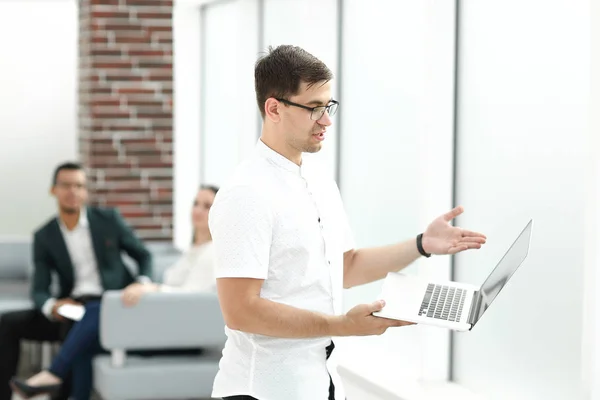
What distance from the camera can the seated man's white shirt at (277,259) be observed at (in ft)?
7.47

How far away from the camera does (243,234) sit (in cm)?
227

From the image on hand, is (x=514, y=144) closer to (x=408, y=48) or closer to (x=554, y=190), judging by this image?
(x=554, y=190)

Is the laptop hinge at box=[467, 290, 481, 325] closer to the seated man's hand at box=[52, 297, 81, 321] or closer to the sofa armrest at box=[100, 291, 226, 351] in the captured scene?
the sofa armrest at box=[100, 291, 226, 351]

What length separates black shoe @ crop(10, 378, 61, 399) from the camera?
16.6ft

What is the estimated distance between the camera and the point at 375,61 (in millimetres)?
4852

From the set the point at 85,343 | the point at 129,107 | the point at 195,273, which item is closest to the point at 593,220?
the point at 195,273

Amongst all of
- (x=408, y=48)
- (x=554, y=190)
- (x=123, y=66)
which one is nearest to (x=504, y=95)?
(x=554, y=190)

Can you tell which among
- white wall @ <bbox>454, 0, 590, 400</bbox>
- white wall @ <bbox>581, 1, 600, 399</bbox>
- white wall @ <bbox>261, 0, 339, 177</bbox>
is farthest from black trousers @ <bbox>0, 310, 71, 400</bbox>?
white wall @ <bbox>581, 1, 600, 399</bbox>

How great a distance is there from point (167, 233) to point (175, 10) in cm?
173

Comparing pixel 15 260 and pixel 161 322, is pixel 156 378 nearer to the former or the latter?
pixel 161 322

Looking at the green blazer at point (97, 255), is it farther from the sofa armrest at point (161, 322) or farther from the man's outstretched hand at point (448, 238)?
the man's outstretched hand at point (448, 238)

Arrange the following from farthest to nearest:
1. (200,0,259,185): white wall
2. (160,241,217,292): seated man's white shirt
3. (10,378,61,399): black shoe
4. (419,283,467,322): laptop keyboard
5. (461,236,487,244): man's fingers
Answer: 1. (200,0,259,185): white wall
2. (160,241,217,292): seated man's white shirt
3. (10,378,61,399): black shoe
4. (461,236,487,244): man's fingers
5. (419,283,467,322): laptop keyboard

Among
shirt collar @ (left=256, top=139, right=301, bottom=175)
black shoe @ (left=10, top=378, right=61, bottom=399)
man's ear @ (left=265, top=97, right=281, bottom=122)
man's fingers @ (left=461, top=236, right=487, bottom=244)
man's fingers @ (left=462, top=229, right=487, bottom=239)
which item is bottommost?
black shoe @ (left=10, top=378, right=61, bottom=399)

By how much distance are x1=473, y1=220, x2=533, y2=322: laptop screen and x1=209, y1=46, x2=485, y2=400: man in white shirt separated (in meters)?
0.31
